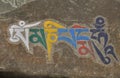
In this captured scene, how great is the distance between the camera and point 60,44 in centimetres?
794

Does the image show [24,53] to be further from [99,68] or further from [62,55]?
[99,68]

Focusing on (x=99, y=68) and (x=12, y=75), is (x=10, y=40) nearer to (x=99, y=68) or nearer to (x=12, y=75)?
(x=12, y=75)

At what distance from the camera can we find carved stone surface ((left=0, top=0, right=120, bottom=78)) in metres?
7.87

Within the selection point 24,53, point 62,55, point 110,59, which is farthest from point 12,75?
point 110,59

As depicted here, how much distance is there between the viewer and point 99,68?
310 inches

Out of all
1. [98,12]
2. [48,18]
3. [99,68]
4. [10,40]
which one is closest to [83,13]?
[98,12]

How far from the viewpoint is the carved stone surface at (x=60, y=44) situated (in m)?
7.87

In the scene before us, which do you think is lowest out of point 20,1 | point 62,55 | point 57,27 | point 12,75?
point 12,75

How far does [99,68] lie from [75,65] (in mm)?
613

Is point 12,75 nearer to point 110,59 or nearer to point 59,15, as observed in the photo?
point 59,15

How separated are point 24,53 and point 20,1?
4.51 feet

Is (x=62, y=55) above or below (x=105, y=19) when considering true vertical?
below

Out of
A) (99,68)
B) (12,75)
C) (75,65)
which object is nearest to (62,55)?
(75,65)

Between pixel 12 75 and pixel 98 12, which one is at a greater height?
pixel 98 12
